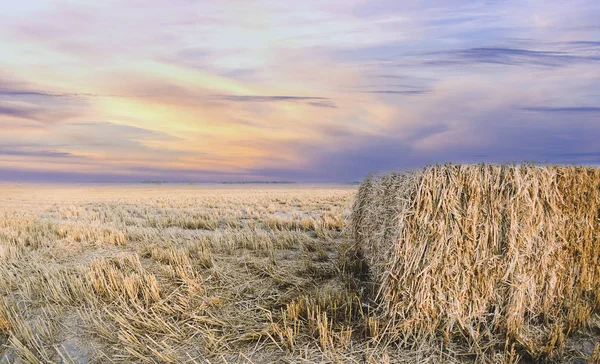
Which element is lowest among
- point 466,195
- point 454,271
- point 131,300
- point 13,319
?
point 13,319

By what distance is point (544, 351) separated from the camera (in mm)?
4344

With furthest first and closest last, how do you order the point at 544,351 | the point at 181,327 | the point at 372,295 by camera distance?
the point at 372,295 → the point at 181,327 → the point at 544,351

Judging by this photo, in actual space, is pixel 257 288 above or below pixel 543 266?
below

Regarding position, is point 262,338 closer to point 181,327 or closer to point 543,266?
point 181,327

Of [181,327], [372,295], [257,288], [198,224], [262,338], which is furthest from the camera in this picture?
[198,224]

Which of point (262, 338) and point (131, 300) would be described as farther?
point (131, 300)

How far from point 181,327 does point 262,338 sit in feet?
3.48

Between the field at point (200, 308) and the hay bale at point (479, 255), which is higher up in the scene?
the hay bale at point (479, 255)

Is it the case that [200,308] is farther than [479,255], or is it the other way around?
[200,308]

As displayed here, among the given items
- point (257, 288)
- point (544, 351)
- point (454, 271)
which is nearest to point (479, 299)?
point (454, 271)

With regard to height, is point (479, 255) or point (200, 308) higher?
point (479, 255)

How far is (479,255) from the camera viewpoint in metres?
4.65

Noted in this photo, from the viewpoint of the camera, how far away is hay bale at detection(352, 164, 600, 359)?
452 centimetres

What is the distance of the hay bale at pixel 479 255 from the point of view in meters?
4.52
